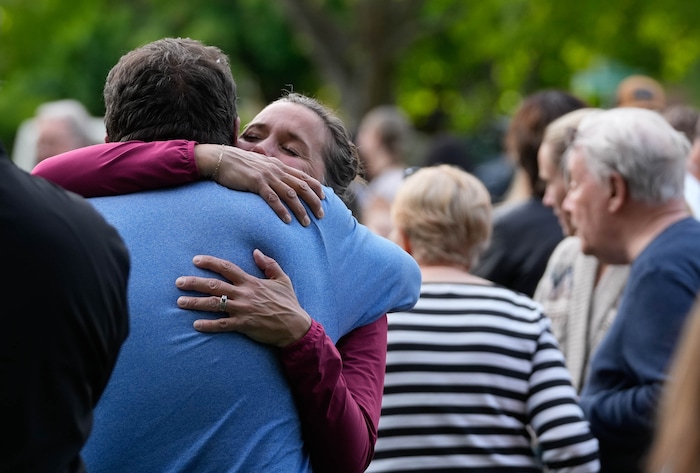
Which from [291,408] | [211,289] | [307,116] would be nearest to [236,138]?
[307,116]

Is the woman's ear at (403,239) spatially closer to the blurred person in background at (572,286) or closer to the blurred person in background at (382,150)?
the blurred person in background at (572,286)

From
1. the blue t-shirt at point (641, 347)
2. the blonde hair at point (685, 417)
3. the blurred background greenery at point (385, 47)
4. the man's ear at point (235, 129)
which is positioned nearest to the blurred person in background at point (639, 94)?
the blue t-shirt at point (641, 347)

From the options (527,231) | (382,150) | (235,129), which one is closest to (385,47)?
(382,150)

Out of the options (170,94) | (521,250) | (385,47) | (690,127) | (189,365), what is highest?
(170,94)

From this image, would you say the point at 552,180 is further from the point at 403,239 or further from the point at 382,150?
the point at 382,150

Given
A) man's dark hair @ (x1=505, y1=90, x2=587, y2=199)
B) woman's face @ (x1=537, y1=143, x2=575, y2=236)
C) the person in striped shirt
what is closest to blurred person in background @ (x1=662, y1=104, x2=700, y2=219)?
man's dark hair @ (x1=505, y1=90, x2=587, y2=199)

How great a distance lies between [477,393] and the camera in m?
3.67

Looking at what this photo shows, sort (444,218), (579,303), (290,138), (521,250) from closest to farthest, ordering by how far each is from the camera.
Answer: (290,138) < (444,218) < (579,303) < (521,250)

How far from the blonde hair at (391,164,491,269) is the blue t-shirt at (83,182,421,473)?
149 centimetres

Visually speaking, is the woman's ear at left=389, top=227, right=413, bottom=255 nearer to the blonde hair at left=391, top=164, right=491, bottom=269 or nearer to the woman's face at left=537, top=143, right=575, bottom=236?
the blonde hair at left=391, top=164, right=491, bottom=269

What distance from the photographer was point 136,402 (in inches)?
92.0

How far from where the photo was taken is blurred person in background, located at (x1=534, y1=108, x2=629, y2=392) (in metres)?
4.41

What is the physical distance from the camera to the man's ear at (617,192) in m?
3.93

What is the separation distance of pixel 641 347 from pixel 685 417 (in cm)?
241
